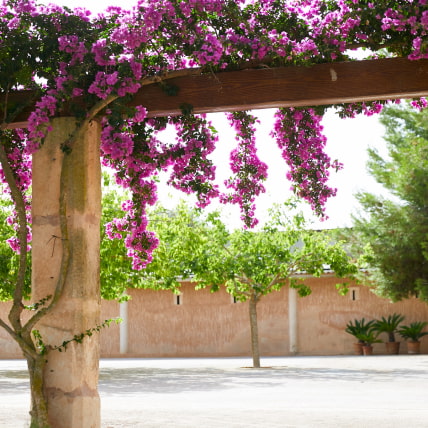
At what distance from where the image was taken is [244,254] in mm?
18156

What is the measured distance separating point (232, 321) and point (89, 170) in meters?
20.4

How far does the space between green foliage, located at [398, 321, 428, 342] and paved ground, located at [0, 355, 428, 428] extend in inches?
194

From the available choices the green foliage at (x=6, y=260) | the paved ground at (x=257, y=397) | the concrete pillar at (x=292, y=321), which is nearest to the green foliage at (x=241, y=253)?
the paved ground at (x=257, y=397)

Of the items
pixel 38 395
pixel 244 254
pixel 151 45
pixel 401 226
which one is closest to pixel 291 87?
pixel 151 45

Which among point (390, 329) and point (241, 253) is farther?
point (390, 329)

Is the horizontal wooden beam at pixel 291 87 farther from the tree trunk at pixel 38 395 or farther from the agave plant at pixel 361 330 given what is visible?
the agave plant at pixel 361 330

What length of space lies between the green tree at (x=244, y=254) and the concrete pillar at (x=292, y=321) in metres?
7.07

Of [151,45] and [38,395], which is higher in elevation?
[151,45]

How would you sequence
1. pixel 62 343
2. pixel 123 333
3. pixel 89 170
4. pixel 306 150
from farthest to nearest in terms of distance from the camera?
pixel 123 333 < pixel 306 150 < pixel 89 170 < pixel 62 343

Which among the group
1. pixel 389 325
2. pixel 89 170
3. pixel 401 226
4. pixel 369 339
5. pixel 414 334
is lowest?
pixel 369 339

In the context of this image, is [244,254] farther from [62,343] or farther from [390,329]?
[62,343]

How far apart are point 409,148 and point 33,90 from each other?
62.9ft

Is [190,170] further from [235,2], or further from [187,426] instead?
[187,426]

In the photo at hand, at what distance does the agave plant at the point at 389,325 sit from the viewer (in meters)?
24.1
